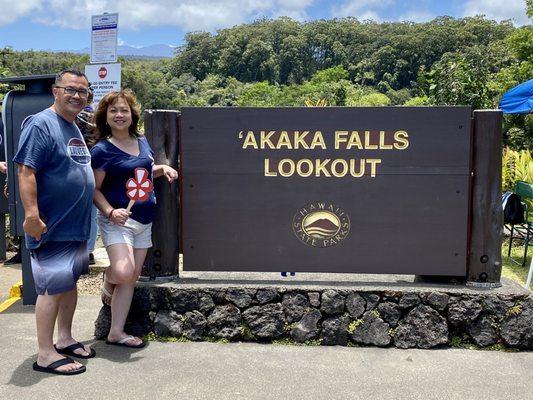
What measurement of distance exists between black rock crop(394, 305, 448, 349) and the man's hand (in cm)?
248

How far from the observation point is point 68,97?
11.8 ft

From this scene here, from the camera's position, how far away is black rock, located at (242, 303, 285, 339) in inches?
162

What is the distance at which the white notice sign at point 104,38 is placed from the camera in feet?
23.6

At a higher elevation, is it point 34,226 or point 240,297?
point 34,226

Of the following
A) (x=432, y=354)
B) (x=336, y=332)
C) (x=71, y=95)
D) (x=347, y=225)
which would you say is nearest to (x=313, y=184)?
(x=347, y=225)

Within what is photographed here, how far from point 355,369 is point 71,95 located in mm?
2524

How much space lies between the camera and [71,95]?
142 inches

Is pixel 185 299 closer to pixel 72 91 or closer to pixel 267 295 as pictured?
pixel 267 295

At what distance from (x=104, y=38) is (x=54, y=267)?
4501mm

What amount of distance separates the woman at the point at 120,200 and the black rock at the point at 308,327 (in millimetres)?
1137

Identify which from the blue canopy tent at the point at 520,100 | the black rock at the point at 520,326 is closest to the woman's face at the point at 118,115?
the black rock at the point at 520,326

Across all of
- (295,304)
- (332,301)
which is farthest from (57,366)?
(332,301)

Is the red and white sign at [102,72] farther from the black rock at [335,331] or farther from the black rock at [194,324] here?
the black rock at [335,331]

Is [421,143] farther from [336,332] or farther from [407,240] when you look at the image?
[336,332]
